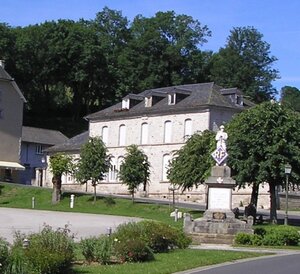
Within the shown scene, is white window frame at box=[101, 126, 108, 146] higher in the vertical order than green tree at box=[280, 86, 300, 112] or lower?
lower

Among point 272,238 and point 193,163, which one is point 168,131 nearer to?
point 193,163

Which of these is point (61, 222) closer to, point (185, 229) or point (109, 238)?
point (185, 229)

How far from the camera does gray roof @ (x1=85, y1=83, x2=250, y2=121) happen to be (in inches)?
2933

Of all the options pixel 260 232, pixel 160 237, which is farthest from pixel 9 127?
pixel 160 237

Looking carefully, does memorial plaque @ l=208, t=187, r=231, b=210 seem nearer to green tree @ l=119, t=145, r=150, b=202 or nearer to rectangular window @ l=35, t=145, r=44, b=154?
green tree @ l=119, t=145, r=150, b=202

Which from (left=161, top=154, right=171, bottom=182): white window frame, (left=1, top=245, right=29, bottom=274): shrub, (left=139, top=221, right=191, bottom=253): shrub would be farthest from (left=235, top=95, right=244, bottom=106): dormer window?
(left=1, top=245, right=29, bottom=274): shrub

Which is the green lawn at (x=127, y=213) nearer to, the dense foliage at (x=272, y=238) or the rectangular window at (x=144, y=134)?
the dense foliage at (x=272, y=238)

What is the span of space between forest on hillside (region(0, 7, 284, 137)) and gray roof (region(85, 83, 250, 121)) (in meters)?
21.4

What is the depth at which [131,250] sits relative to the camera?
852 inches

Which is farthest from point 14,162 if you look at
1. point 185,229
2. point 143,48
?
point 185,229

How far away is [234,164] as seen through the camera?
158 ft

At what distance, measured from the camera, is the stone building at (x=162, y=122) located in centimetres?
7412

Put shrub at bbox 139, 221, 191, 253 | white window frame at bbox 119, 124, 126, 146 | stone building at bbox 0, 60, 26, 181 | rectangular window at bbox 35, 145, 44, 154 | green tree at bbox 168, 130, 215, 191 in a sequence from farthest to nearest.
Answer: rectangular window at bbox 35, 145, 44, 154
stone building at bbox 0, 60, 26, 181
white window frame at bbox 119, 124, 126, 146
green tree at bbox 168, 130, 215, 191
shrub at bbox 139, 221, 191, 253

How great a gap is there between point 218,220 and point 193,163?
21.7 m
